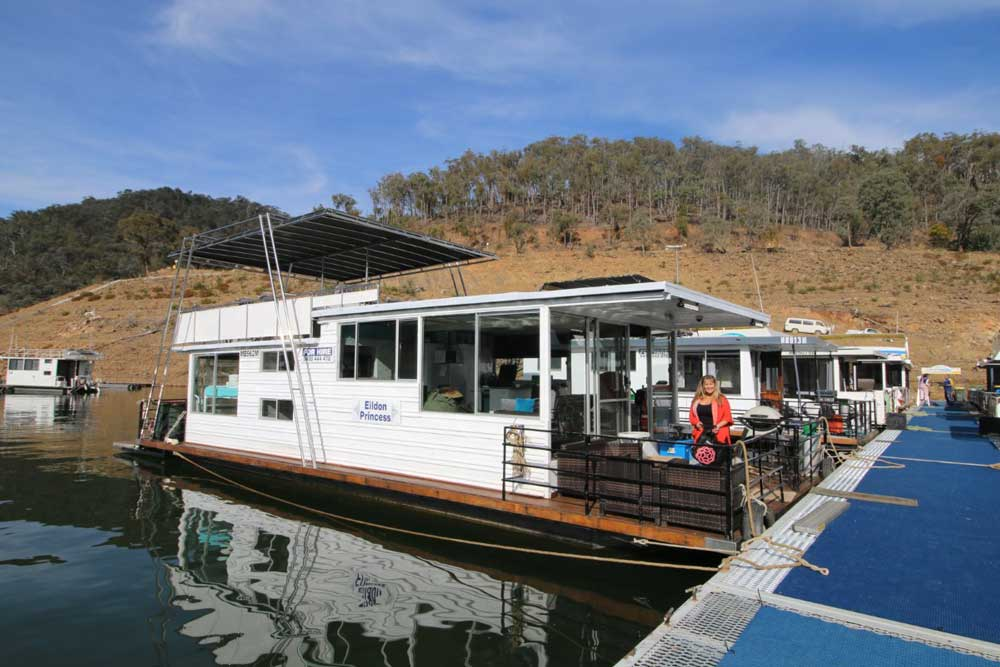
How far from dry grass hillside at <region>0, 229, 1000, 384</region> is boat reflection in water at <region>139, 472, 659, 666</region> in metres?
36.1

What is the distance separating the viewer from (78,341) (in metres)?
59.9

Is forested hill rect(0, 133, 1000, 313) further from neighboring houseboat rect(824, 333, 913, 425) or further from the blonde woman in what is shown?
the blonde woman

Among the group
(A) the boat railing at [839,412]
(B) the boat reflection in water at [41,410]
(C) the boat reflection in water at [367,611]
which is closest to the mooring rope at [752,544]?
(C) the boat reflection in water at [367,611]

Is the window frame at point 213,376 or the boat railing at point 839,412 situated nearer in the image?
the window frame at point 213,376

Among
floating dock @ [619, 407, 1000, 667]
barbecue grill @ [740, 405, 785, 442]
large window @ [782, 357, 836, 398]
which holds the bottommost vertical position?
floating dock @ [619, 407, 1000, 667]

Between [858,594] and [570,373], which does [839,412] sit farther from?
[858,594]

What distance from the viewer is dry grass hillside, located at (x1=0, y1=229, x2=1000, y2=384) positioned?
46.0m

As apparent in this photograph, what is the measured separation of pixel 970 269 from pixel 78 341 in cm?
8233

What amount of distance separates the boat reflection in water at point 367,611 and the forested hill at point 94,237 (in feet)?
241

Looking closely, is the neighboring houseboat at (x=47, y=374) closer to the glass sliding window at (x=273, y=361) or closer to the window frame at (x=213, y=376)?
the window frame at (x=213, y=376)

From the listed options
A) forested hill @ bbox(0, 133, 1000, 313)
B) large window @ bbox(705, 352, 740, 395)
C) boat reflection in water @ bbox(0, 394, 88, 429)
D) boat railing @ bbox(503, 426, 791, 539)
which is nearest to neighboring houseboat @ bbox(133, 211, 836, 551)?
boat railing @ bbox(503, 426, 791, 539)

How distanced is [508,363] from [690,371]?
858cm

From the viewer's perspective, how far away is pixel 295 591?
7.40m

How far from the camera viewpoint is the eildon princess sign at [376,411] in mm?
10040
